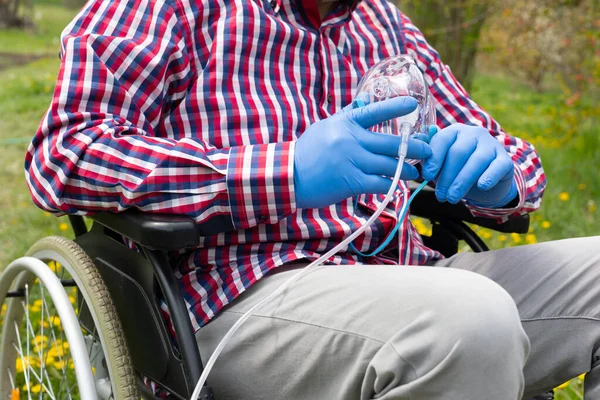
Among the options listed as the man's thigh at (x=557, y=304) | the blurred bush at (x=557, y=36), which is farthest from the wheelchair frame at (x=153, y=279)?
the blurred bush at (x=557, y=36)

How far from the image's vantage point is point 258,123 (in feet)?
4.59

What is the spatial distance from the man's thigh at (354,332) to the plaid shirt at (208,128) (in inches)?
3.8

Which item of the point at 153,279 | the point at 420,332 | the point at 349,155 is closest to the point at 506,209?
the point at 349,155

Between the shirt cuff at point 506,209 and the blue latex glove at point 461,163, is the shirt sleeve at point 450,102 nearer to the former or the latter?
the shirt cuff at point 506,209

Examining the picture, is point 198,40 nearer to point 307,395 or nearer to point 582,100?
point 307,395

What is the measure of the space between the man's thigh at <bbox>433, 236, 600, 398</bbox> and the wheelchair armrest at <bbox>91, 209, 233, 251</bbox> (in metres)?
0.63

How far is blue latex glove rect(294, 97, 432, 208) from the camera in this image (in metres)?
1.18

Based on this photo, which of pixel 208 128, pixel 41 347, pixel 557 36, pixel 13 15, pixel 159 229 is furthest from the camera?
pixel 13 15

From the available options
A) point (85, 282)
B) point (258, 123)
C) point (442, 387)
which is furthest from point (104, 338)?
point (442, 387)

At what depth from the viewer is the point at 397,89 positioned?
1358mm

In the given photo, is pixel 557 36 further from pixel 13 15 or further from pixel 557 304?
pixel 13 15

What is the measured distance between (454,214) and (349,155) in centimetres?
56

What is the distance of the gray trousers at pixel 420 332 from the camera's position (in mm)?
1009

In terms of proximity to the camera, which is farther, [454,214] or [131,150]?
[454,214]
